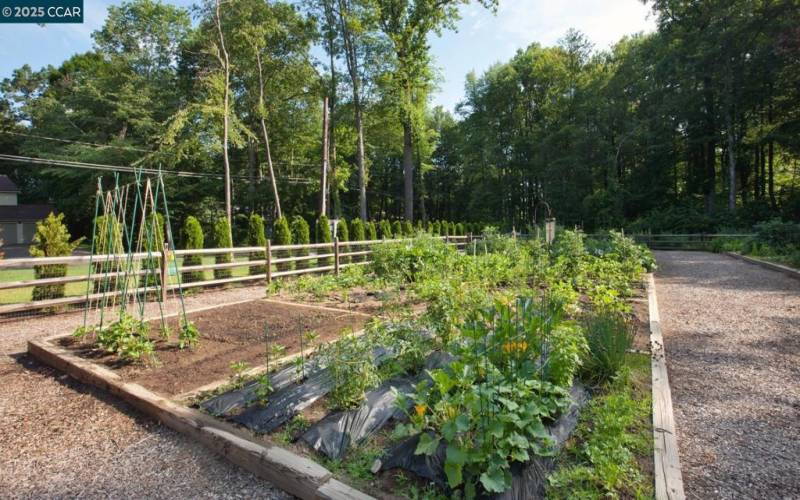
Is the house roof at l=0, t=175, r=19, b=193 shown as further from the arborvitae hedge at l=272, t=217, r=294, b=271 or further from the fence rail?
the arborvitae hedge at l=272, t=217, r=294, b=271

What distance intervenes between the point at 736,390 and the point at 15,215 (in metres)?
44.5

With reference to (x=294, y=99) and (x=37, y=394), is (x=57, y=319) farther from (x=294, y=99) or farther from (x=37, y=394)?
(x=294, y=99)

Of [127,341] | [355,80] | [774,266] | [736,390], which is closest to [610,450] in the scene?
[736,390]

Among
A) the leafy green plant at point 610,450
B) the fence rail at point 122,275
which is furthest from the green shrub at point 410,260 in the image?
the leafy green plant at point 610,450

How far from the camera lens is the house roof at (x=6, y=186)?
3394 cm

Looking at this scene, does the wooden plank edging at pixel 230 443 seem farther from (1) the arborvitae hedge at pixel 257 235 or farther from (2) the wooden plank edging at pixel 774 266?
(2) the wooden plank edging at pixel 774 266

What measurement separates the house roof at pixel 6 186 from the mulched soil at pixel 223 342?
41.0 m

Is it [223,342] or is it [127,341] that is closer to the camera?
[127,341]

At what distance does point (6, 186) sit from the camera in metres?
34.2

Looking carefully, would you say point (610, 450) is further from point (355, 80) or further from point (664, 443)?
point (355, 80)

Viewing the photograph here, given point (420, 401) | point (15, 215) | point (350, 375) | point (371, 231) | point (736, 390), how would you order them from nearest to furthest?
point (420, 401) → point (350, 375) → point (736, 390) → point (371, 231) → point (15, 215)

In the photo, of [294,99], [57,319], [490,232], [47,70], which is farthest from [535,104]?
[47,70]

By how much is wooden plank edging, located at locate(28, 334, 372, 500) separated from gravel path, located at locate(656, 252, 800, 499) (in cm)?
188

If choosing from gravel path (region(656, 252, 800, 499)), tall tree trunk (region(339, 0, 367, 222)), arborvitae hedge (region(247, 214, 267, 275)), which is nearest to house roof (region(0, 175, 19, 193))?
tall tree trunk (region(339, 0, 367, 222))
